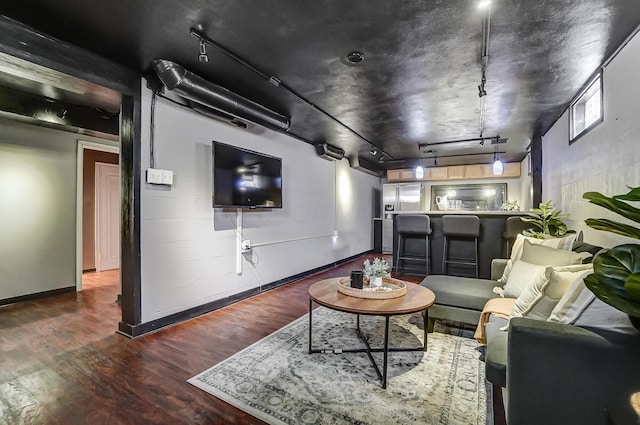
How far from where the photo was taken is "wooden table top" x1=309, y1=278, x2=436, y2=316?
203cm

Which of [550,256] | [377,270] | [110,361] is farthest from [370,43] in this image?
[110,361]

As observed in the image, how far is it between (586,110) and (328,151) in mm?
3577

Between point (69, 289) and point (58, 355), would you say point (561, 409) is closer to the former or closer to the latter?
point (58, 355)

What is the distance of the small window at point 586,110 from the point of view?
2.71 m

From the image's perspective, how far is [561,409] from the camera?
122cm

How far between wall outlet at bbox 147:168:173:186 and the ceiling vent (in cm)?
297

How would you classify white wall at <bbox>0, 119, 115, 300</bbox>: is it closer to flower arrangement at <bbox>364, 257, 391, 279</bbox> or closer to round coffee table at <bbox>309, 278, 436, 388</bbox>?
round coffee table at <bbox>309, 278, 436, 388</bbox>

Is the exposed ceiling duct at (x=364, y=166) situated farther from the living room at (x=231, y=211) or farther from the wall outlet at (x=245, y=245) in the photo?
the wall outlet at (x=245, y=245)

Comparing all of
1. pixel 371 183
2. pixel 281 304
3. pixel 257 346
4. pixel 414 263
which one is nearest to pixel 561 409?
pixel 257 346

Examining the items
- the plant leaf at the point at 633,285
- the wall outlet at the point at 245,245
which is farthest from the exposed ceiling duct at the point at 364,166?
the plant leaf at the point at 633,285

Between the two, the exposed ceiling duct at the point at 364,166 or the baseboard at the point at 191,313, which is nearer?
the baseboard at the point at 191,313

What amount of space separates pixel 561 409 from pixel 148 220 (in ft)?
10.4

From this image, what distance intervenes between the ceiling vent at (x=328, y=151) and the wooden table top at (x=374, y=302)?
3.42 m

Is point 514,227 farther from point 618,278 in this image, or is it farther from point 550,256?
point 618,278
